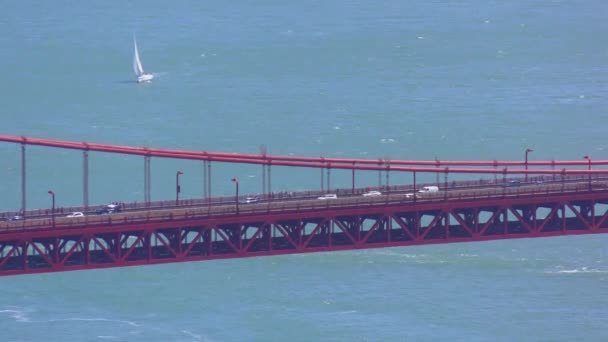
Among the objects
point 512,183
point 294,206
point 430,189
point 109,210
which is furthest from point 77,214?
point 512,183

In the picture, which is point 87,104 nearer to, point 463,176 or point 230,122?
point 230,122

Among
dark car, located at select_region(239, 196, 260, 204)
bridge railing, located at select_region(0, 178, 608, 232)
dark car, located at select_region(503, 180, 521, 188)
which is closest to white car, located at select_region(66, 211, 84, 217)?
bridge railing, located at select_region(0, 178, 608, 232)

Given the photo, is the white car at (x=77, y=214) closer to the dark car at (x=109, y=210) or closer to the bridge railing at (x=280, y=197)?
the bridge railing at (x=280, y=197)

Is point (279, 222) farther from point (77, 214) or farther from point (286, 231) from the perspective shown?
point (77, 214)

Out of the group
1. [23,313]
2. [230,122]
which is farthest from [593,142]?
[23,313]

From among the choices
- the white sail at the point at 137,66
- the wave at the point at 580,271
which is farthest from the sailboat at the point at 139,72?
the wave at the point at 580,271

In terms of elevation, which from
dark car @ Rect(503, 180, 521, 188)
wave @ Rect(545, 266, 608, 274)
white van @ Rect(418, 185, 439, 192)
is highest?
dark car @ Rect(503, 180, 521, 188)

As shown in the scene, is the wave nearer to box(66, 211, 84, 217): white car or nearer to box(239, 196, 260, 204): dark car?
box(239, 196, 260, 204): dark car
